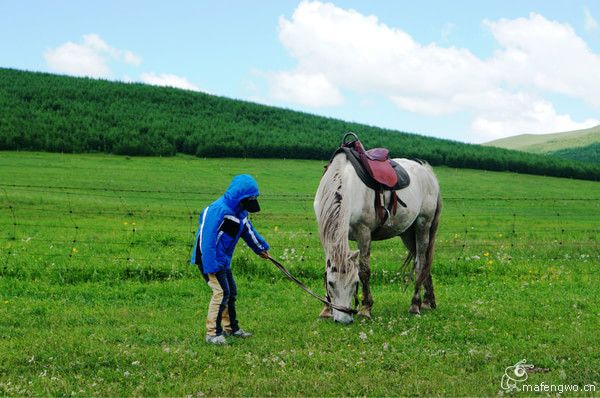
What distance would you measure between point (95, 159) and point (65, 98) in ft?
81.5

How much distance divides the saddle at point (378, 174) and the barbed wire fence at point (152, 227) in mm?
5639

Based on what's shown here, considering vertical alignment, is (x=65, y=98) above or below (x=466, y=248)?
above

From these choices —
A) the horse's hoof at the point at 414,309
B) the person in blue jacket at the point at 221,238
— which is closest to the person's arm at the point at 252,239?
the person in blue jacket at the point at 221,238

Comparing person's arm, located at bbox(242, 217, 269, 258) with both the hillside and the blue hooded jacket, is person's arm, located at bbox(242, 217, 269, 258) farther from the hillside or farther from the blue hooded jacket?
the hillside

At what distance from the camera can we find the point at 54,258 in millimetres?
13703

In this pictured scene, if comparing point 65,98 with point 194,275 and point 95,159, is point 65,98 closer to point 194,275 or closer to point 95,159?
point 95,159

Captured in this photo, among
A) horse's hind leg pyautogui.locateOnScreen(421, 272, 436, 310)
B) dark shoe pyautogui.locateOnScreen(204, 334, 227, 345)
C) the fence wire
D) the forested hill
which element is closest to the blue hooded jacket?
dark shoe pyautogui.locateOnScreen(204, 334, 227, 345)

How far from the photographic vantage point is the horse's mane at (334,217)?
8.71m

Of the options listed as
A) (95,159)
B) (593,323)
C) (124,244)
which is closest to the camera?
(593,323)

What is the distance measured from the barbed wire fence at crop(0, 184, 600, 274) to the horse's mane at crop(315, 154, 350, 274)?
557cm

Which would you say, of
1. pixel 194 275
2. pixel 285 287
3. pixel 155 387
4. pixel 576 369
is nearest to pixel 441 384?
pixel 576 369

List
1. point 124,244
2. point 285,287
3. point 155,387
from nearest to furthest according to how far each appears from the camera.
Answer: point 155,387
point 285,287
point 124,244

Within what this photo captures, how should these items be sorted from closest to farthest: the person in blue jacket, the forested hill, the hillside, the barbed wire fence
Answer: the person in blue jacket → the barbed wire fence → the forested hill → the hillside

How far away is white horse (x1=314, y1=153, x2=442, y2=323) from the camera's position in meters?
8.70
